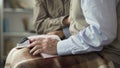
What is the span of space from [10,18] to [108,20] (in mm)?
3047

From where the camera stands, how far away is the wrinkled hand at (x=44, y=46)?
45.9 inches

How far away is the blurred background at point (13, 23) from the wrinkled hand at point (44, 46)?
8.25 ft

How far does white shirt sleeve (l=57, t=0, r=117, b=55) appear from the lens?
105cm

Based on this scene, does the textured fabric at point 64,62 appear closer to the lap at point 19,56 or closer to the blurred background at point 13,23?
the lap at point 19,56

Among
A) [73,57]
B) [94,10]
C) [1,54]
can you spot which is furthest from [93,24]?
[1,54]

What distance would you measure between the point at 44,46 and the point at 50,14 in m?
0.73

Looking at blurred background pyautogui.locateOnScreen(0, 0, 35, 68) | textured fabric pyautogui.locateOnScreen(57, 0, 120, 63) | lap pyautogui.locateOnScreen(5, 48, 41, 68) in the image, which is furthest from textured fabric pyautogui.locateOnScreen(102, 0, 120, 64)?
blurred background pyautogui.locateOnScreen(0, 0, 35, 68)

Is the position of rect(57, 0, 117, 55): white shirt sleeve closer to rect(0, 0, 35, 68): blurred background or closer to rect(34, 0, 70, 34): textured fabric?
rect(34, 0, 70, 34): textured fabric

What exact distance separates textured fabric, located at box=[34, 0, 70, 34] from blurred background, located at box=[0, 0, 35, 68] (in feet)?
6.05

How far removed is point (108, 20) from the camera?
1.05m

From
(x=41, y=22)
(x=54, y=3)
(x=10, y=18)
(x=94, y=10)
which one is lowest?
(x=10, y=18)

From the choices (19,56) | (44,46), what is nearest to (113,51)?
(44,46)

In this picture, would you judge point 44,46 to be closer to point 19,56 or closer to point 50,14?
point 19,56

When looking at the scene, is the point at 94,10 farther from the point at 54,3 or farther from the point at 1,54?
the point at 1,54
